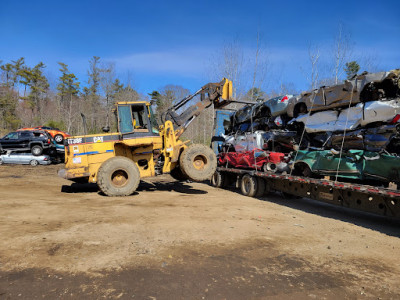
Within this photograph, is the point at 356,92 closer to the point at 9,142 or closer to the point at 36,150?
the point at 36,150

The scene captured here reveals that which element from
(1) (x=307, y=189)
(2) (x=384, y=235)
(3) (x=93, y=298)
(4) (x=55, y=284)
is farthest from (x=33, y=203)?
(2) (x=384, y=235)

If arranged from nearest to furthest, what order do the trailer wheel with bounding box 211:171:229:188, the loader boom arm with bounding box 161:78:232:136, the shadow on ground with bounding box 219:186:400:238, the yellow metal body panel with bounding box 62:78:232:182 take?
the shadow on ground with bounding box 219:186:400:238
the yellow metal body panel with bounding box 62:78:232:182
the loader boom arm with bounding box 161:78:232:136
the trailer wheel with bounding box 211:171:229:188

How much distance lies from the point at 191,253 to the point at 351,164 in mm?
4234

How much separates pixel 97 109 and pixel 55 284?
35445 mm

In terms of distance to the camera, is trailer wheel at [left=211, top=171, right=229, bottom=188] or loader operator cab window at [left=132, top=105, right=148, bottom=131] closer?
loader operator cab window at [left=132, top=105, right=148, bottom=131]

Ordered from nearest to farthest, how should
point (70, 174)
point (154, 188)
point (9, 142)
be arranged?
point (70, 174), point (154, 188), point (9, 142)

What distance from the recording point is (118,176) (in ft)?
29.5

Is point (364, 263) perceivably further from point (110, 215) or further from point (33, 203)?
point (33, 203)

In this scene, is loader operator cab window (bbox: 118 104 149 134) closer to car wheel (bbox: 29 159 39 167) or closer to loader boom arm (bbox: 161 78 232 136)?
loader boom arm (bbox: 161 78 232 136)

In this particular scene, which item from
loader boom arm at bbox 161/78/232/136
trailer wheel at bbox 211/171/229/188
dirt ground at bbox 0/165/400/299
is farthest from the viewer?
trailer wheel at bbox 211/171/229/188

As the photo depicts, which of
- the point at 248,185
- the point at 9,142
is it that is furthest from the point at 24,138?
the point at 248,185

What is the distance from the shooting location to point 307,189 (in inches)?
294

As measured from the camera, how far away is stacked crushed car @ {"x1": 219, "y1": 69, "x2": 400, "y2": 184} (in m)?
5.83

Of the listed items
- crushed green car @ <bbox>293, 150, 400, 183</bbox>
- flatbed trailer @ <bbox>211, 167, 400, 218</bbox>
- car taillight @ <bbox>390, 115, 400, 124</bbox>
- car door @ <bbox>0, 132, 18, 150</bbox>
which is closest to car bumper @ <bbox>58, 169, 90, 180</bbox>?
flatbed trailer @ <bbox>211, 167, 400, 218</bbox>
